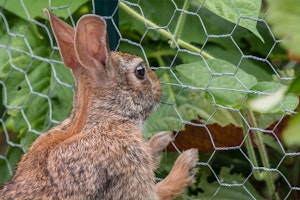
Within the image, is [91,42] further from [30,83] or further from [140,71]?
[30,83]

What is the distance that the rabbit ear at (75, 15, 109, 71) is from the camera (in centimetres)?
139

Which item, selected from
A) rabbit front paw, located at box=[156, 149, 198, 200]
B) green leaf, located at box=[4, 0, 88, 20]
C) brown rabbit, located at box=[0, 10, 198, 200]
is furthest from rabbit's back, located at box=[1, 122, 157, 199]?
green leaf, located at box=[4, 0, 88, 20]

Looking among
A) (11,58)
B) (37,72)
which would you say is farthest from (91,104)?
(11,58)

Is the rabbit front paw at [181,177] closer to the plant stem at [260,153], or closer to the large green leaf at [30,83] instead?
the plant stem at [260,153]

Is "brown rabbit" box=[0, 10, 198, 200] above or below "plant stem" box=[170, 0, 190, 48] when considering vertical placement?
below

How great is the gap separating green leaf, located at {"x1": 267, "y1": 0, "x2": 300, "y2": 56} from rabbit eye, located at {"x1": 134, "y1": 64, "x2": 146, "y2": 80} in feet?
4.30

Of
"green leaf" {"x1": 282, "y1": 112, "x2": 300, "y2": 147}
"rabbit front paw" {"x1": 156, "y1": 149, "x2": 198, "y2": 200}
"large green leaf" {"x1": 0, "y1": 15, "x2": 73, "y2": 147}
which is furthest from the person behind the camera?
"large green leaf" {"x1": 0, "y1": 15, "x2": 73, "y2": 147}

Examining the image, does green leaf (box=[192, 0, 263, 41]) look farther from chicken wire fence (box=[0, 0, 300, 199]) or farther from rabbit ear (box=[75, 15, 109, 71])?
rabbit ear (box=[75, 15, 109, 71])

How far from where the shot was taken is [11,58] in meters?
2.21

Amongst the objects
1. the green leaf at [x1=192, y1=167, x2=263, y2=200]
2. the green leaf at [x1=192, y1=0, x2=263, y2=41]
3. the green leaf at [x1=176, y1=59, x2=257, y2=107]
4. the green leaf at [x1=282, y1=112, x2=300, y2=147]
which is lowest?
the green leaf at [x1=192, y1=167, x2=263, y2=200]

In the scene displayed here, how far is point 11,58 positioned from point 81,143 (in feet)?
3.09

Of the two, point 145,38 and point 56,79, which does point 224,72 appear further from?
point 56,79

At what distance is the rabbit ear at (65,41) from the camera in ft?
5.03

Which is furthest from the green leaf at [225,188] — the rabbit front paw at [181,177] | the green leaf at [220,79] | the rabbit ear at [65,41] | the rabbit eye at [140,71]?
the rabbit ear at [65,41]
